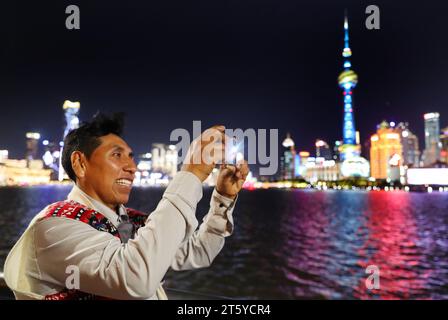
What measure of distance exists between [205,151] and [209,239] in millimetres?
904

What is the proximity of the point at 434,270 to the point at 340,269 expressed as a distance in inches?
203

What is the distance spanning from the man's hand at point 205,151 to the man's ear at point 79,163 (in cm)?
56

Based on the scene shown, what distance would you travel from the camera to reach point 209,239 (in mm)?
2191

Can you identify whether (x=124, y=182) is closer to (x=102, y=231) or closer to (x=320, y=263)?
(x=102, y=231)

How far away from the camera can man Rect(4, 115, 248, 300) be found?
1.28 m

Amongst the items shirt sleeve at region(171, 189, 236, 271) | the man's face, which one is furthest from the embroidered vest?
shirt sleeve at region(171, 189, 236, 271)

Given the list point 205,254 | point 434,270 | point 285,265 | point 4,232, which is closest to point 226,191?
point 205,254

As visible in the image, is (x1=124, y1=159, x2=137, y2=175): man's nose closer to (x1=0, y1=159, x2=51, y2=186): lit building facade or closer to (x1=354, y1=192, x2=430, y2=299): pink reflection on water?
(x1=354, y1=192, x2=430, y2=299): pink reflection on water

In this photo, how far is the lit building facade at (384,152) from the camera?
173 meters

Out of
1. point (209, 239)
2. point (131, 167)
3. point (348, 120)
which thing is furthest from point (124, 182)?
point (348, 120)

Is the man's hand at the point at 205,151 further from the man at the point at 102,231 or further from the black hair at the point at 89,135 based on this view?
the black hair at the point at 89,135

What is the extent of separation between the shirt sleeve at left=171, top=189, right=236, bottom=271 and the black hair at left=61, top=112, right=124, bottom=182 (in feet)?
2.45

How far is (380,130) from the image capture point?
7407 inches
